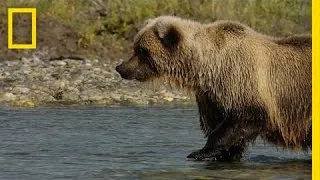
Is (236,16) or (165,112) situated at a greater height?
(236,16)

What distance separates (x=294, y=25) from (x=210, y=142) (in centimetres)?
947

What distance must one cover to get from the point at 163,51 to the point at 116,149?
1250 millimetres

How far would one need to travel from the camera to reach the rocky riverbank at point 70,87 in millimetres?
13266

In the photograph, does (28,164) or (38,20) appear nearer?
(28,164)

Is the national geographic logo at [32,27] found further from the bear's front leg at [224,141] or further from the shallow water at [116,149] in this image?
the bear's front leg at [224,141]

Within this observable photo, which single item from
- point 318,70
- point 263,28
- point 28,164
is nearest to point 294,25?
point 263,28

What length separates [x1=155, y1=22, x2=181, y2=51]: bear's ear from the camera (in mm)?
7741

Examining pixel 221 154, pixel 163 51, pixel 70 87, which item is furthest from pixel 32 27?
pixel 221 154

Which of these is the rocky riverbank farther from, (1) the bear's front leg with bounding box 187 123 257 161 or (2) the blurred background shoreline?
(1) the bear's front leg with bounding box 187 123 257 161

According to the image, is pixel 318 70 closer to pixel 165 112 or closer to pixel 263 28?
pixel 165 112

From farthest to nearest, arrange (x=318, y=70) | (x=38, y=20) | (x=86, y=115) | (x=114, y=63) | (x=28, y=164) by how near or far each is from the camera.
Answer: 1. (x=38, y=20)
2. (x=114, y=63)
3. (x=86, y=115)
4. (x=28, y=164)
5. (x=318, y=70)

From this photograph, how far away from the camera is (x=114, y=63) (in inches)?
595

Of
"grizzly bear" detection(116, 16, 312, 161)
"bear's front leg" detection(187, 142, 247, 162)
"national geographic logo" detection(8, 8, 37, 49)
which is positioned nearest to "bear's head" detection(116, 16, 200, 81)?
"grizzly bear" detection(116, 16, 312, 161)

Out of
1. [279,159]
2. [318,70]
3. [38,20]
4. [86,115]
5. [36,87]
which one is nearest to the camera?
[318,70]
